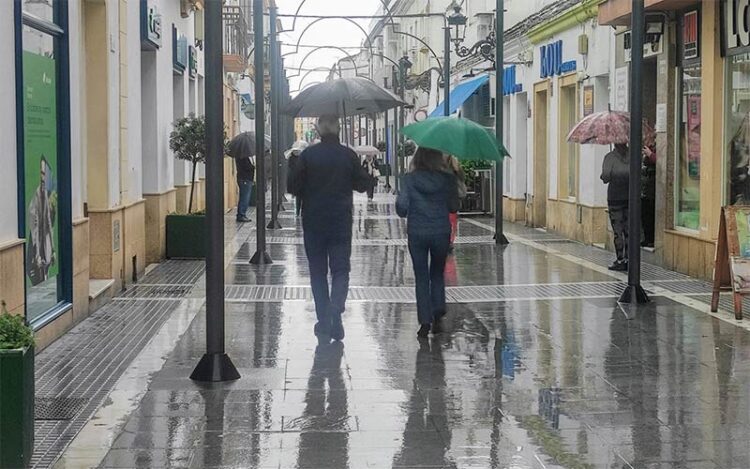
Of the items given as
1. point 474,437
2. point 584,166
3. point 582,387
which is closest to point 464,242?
point 584,166

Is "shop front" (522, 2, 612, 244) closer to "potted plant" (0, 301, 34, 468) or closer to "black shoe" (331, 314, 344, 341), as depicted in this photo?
"black shoe" (331, 314, 344, 341)

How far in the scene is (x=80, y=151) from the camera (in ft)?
36.2

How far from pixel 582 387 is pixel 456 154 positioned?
255 centimetres

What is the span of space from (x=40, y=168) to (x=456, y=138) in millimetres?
3404

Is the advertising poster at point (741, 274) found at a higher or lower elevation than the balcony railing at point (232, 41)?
lower

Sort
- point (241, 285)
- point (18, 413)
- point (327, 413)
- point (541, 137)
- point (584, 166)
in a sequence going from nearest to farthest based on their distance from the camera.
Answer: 1. point (18, 413)
2. point (327, 413)
3. point (241, 285)
4. point (584, 166)
5. point (541, 137)

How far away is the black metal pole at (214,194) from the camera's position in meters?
7.83

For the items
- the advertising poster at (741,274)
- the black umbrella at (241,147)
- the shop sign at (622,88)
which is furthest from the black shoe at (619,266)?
the black umbrella at (241,147)

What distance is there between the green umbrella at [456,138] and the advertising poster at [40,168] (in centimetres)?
299

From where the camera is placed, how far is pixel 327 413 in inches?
277

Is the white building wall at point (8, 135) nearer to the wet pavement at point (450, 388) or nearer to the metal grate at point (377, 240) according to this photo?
the wet pavement at point (450, 388)

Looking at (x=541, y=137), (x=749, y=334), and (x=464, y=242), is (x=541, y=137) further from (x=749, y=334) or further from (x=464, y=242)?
(x=749, y=334)

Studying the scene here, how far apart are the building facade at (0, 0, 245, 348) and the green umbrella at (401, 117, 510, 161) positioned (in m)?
3.04

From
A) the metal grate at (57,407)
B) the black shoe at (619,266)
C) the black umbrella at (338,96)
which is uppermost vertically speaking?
the black umbrella at (338,96)
